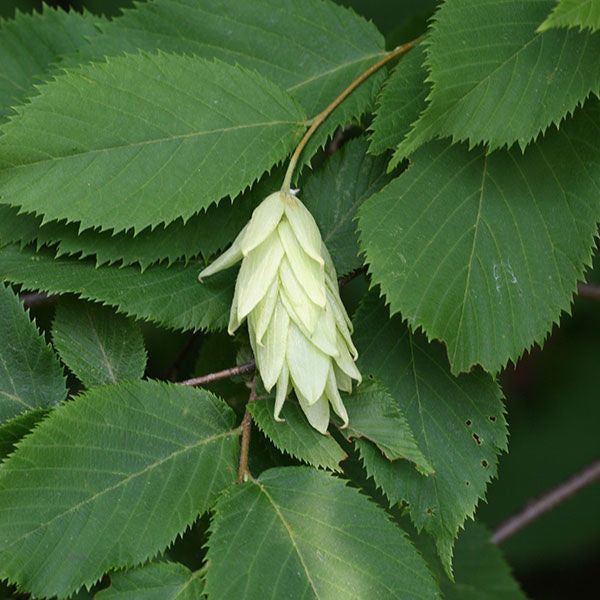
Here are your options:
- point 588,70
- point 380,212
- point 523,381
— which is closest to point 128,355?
point 380,212

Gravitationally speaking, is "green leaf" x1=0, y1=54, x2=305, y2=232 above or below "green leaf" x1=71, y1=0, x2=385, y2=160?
below

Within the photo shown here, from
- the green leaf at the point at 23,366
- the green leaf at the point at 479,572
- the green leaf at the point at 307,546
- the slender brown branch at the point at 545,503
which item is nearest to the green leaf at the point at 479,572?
the green leaf at the point at 479,572

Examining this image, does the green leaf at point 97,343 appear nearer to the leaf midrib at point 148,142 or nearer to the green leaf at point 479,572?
the leaf midrib at point 148,142

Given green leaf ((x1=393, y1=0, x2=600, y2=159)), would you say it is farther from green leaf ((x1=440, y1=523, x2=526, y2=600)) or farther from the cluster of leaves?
green leaf ((x1=440, y1=523, x2=526, y2=600))

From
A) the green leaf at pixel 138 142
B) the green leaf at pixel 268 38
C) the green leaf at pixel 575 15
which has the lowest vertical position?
the green leaf at pixel 138 142

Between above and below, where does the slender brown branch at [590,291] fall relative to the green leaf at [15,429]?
below

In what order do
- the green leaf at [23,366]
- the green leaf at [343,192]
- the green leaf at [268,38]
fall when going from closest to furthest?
the green leaf at [23,366]
the green leaf at [343,192]
the green leaf at [268,38]

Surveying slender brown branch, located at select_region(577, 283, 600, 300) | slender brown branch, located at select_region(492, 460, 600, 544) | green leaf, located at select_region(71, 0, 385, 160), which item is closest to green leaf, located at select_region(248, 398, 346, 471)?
green leaf, located at select_region(71, 0, 385, 160)
